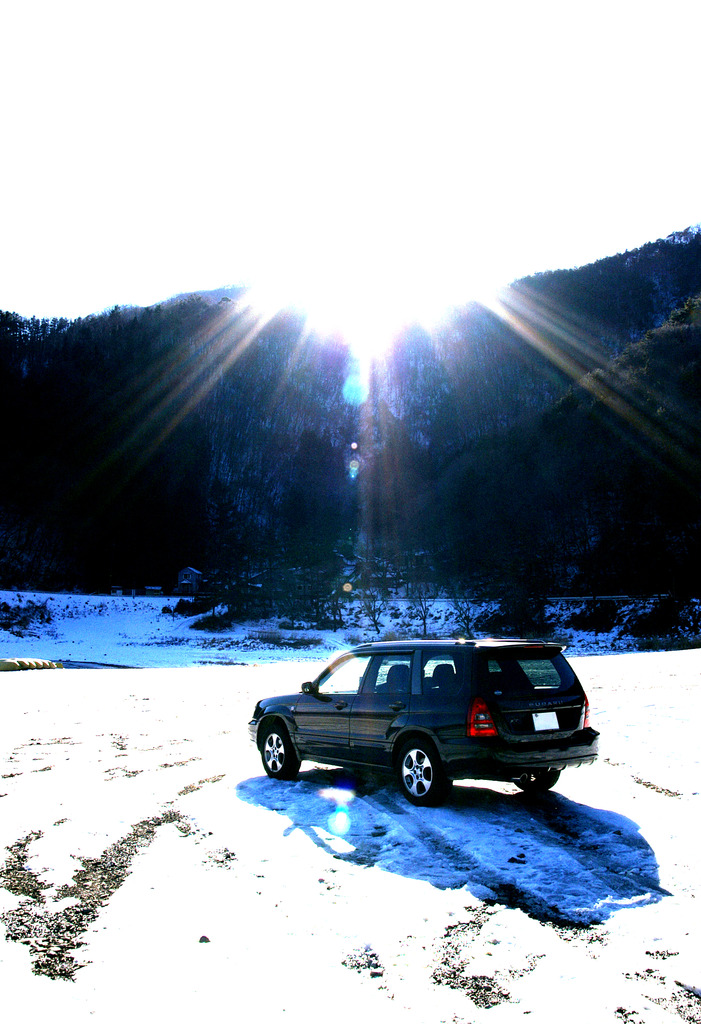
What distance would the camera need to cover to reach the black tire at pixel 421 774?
6559 millimetres

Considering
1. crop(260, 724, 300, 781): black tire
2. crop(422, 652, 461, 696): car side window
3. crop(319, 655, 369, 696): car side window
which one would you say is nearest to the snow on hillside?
crop(260, 724, 300, 781): black tire

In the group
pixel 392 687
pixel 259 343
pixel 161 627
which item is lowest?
pixel 161 627

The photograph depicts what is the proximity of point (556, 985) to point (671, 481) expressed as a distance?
2220 inches

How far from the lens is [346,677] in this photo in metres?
7.91

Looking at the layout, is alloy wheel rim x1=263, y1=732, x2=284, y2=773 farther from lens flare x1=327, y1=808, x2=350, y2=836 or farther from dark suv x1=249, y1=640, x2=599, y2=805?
lens flare x1=327, y1=808, x2=350, y2=836

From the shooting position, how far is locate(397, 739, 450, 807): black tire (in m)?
6.56

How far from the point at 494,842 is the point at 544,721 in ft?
4.32

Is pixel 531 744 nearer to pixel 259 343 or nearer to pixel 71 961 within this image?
pixel 71 961

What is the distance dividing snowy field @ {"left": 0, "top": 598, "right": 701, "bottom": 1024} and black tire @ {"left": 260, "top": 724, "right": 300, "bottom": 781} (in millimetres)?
179

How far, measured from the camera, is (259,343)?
142500 mm

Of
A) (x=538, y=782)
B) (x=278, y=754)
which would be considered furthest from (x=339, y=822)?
(x=538, y=782)

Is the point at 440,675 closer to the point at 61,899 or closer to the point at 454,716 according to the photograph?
the point at 454,716

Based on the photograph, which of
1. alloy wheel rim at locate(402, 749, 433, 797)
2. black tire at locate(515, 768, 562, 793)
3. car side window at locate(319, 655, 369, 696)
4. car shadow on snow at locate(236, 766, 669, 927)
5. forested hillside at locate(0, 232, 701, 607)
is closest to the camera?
car shadow on snow at locate(236, 766, 669, 927)

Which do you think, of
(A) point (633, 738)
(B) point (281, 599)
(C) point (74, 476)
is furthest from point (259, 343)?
(A) point (633, 738)
